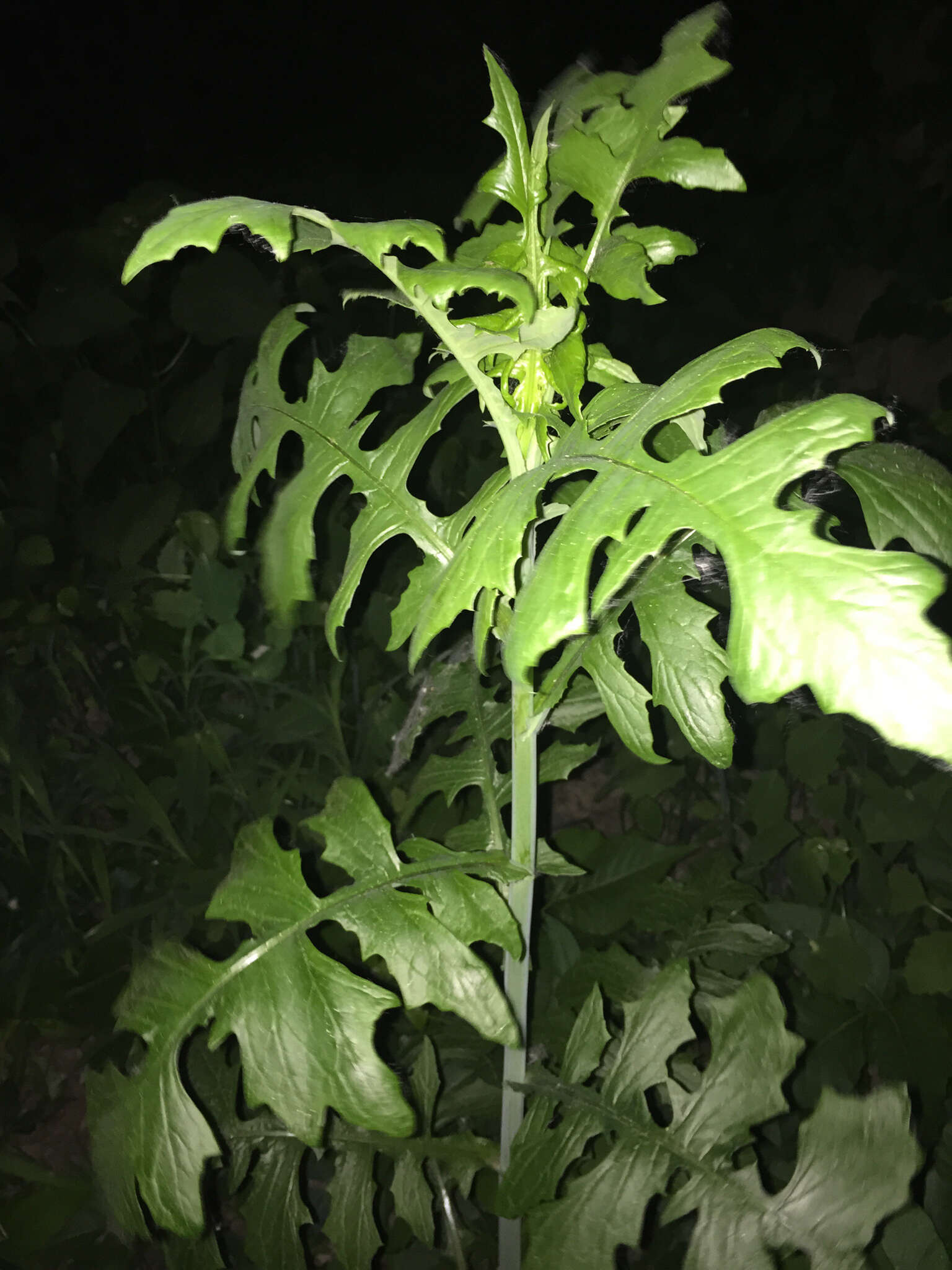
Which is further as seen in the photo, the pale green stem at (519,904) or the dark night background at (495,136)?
the dark night background at (495,136)

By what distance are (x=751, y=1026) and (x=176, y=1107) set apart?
0.31 m

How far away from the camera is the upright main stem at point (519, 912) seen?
48 cm

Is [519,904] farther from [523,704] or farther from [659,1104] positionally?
[659,1104]

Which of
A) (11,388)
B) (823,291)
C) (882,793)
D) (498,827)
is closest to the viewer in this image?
(498,827)

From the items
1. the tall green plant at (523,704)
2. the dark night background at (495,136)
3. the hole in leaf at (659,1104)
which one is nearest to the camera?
the tall green plant at (523,704)

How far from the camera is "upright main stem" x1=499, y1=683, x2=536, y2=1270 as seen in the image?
0.48 metres

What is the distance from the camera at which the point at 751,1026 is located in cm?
48

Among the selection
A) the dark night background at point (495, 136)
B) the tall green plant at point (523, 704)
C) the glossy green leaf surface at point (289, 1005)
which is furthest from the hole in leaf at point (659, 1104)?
the dark night background at point (495, 136)

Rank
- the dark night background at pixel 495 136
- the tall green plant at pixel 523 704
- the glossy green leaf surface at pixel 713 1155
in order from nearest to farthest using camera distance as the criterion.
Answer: the tall green plant at pixel 523 704
the glossy green leaf surface at pixel 713 1155
the dark night background at pixel 495 136

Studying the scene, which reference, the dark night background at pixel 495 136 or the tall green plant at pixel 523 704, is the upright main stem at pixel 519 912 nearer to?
the tall green plant at pixel 523 704

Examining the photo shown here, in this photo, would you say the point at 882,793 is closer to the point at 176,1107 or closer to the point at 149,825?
the point at 176,1107

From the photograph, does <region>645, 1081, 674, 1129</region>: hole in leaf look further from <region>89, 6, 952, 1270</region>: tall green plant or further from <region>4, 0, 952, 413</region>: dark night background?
<region>4, 0, 952, 413</region>: dark night background

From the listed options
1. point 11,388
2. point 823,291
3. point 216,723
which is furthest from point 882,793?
point 11,388

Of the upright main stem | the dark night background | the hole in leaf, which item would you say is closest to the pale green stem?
the upright main stem
